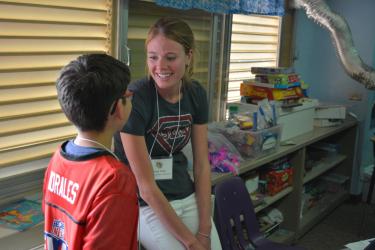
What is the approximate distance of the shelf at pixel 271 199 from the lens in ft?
9.12

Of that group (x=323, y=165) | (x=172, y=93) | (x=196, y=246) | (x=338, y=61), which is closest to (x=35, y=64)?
(x=172, y=93)

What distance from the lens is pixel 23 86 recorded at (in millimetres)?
1825

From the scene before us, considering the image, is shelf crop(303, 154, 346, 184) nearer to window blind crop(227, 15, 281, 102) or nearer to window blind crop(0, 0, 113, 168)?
window blind crop(227, 15, 281, 102)

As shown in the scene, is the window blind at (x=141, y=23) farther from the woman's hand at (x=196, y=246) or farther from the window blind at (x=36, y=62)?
the woman's hand at (x=196, y=246)

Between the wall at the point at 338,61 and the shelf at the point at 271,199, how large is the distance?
4.23 ft

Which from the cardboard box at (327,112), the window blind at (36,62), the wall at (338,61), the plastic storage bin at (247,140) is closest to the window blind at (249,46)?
the wall at (338,61)

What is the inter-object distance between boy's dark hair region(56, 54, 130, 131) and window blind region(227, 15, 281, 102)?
2251 mm

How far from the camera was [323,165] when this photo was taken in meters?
3.65

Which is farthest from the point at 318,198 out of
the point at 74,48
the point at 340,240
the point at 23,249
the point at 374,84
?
the point at 23,249

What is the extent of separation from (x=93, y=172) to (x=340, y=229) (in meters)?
2.94

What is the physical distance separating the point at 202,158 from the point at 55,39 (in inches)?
33.0

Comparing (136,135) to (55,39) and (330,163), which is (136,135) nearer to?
(55,39)

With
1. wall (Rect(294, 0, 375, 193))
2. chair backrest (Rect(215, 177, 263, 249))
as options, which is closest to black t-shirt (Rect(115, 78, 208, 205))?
chair backrest (Rect(215, 177, 263, 249))

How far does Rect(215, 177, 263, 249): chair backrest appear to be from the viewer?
2.09 meters
